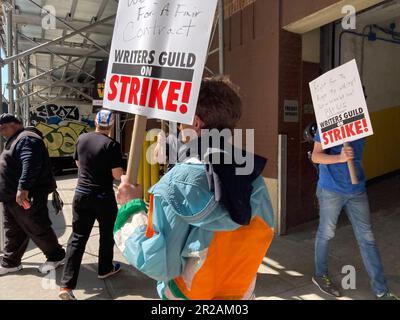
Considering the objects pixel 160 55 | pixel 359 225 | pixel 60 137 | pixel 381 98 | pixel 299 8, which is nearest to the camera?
pixel 160 55

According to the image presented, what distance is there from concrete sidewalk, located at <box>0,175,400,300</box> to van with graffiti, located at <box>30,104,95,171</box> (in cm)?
1063

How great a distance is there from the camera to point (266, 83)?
511 cm

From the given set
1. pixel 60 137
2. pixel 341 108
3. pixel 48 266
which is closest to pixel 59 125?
pixel 60 137

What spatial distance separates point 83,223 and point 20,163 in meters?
1.10

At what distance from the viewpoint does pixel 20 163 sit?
3961 mm

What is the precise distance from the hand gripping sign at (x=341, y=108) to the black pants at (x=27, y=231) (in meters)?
2.94

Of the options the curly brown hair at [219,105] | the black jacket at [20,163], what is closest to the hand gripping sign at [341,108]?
the curly brown hair at [219,105]

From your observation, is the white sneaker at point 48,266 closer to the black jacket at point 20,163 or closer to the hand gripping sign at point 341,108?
the black jacket at point 20,163

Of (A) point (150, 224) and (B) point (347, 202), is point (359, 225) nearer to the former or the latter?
(B) point (347, 202)

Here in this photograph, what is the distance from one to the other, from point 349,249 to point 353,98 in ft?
7.01

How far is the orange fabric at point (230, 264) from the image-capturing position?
1529mm

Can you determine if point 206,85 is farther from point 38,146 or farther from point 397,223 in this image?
point 397,223

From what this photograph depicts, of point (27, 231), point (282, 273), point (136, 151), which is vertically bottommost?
point (282, 273)

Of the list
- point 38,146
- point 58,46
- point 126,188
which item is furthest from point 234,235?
point 58,46
